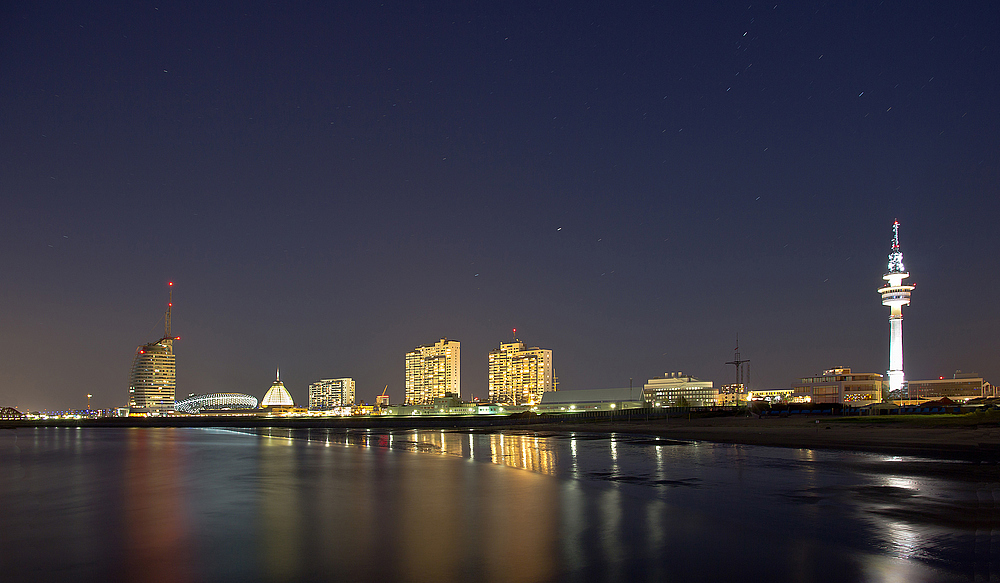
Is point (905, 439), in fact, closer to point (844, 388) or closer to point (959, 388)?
point (844, 388)

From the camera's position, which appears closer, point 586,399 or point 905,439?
point 905,439

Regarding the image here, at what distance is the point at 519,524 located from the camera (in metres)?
11.8

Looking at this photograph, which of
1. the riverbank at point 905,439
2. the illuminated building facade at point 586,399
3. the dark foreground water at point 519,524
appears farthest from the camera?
the illuminated building facade at point 586,399

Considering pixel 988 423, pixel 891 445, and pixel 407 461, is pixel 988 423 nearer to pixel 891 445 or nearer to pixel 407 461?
pixel 891 445

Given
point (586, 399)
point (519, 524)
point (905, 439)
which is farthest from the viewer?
point (586, 399)

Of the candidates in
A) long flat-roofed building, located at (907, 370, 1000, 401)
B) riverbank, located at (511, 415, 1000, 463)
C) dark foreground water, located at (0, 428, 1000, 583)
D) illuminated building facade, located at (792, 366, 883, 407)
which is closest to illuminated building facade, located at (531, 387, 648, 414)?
illuminated building facade, located at (792, 366, 883, 407)

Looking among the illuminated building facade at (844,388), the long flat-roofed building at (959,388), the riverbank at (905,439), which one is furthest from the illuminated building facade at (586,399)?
the riverbank at (905,439)

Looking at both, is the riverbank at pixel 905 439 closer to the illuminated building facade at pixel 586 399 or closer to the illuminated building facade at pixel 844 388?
the illuminated building facade at pixel 586 399

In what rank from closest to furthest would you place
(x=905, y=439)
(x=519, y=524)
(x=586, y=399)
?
(x=519, y=524)
(x=905, y=439)
(x=586, y=399)

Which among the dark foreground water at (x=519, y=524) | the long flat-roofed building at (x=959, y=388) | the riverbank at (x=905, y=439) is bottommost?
the long flat-roofed building at (x=959, y=388)

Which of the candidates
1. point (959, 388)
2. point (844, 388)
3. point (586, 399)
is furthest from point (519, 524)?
point (959, 388)

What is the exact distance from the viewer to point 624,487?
16.5m

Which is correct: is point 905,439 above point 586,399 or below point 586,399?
above

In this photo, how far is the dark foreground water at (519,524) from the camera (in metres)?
8.49
